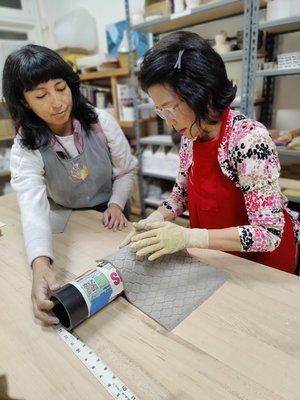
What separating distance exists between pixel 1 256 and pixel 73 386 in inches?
24.4

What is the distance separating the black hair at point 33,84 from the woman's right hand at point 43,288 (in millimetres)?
503

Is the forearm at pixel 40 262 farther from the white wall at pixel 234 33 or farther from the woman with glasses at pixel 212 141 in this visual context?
the white wall at pixel 234 33

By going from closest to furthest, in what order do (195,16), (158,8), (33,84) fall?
1. (33,84)
2. (195,16)
3. (158,8)

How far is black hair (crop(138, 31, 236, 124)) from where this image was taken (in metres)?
0.77

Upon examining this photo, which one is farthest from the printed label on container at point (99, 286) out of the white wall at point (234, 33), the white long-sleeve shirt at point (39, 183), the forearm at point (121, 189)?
the white wall at point (234, 33)

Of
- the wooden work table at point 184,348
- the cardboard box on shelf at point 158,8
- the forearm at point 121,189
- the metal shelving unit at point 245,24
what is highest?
the cardboard box on shelf at point 158,8

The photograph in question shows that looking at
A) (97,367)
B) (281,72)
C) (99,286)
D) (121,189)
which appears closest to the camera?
(97,367)

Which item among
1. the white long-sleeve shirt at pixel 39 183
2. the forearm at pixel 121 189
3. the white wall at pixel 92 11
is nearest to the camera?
the white long-sleeve shirt at pixel 39 183

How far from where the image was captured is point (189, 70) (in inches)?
30.5

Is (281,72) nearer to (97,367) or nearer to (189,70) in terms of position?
(189,70)

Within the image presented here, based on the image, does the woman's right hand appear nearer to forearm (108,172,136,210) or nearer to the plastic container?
the plastic container

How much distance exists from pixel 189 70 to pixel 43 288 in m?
0.68

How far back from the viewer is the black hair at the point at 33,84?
3.38ft

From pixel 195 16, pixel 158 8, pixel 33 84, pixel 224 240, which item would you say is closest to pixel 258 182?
pixel 224 240
